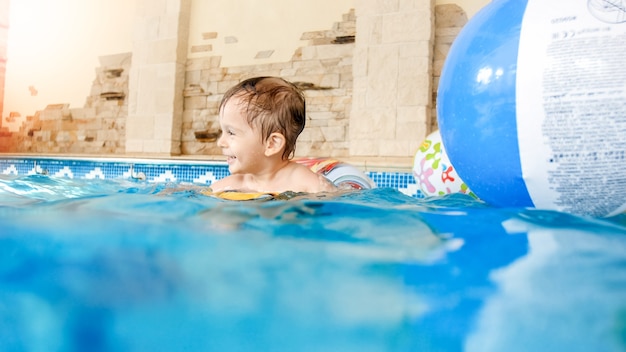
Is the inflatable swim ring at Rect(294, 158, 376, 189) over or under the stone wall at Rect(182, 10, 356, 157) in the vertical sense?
under

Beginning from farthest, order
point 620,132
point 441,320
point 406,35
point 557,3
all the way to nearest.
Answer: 1. point 406,35
2. point 557,3
3. point 620,132
4. point 441,320

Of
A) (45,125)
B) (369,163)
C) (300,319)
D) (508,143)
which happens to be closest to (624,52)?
(508,143)

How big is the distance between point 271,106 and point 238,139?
0.21m

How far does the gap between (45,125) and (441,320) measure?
844 centimetres

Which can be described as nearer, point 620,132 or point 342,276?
point 342,276

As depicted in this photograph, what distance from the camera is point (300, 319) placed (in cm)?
74

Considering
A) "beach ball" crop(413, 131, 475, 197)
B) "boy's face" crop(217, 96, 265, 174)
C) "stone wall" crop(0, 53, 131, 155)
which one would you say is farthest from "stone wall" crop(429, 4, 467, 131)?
"stone wall" crop(0, 53, 131, 155)

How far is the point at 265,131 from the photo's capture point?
233cm

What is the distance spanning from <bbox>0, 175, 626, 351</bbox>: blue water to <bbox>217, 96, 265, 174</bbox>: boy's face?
1.39 m

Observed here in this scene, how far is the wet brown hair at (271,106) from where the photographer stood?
231 centimetres

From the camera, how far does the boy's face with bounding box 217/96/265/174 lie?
231 centimetres

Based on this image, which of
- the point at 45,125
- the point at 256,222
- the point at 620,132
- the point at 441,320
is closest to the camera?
the point at 441,320

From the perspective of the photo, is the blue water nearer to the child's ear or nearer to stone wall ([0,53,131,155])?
the child's ear

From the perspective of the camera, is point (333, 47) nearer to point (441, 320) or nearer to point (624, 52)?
point (624, 52)
